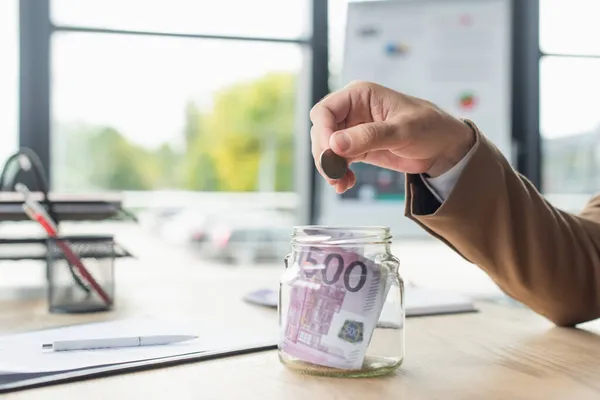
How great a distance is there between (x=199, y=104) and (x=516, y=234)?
1667mm

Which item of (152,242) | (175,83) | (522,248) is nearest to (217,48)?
(175,83)

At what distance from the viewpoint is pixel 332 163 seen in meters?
0.75

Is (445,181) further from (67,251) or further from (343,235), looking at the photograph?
(67,251)

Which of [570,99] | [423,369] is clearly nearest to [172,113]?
[570,99]

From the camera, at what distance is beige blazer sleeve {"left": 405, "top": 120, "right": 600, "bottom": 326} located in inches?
34.1

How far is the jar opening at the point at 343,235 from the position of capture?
28.0 inches

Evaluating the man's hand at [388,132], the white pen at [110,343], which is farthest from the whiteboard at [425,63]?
the white pen at [110,343]

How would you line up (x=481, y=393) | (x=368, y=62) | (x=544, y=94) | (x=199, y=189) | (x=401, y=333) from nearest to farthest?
(x=481, y=393) < (x=401, y=333) < (x=368, y=62) < (x=199, y=189) < (x=544, y=94)

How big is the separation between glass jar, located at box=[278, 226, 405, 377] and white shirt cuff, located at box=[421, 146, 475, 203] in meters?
0.17

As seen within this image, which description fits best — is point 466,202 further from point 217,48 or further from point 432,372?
point 217,48

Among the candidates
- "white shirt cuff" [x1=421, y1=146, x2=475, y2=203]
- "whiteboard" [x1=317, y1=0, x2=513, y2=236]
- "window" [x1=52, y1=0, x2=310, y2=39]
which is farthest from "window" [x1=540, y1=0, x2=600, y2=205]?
"white shirt cuff" [x1=421, y1=146, x2=475, y2=203]

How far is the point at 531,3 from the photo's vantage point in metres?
2.56

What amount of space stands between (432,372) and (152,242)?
180 centimetres

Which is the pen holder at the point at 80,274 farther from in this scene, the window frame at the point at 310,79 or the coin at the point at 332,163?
the window frame at the point at 310,79
